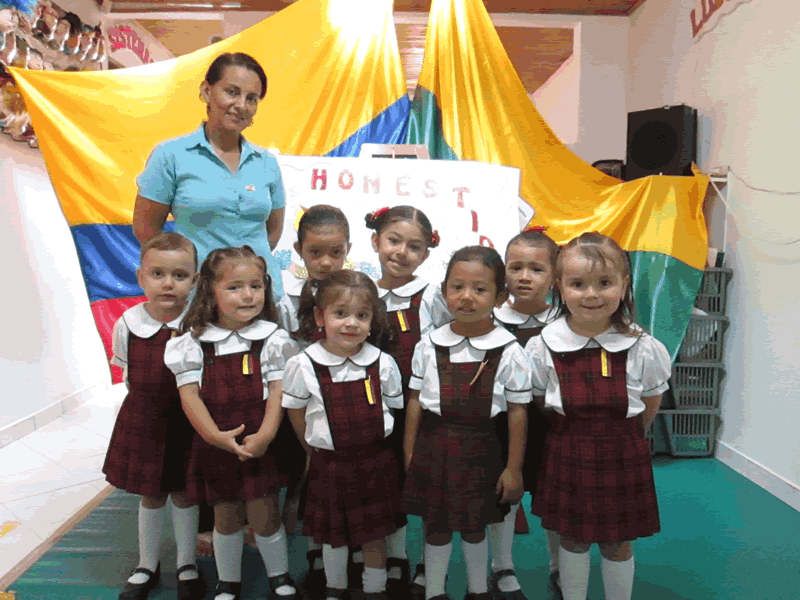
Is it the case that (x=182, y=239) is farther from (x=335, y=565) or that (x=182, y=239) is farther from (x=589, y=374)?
(x=589, y=374)

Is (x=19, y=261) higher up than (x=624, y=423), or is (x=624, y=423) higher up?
(x=19, y=261)

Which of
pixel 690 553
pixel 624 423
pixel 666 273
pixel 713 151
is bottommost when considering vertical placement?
pixel 690 553

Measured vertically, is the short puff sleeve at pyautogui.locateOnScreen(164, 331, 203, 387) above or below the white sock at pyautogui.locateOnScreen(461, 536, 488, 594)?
above

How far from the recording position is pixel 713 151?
9.48 ft

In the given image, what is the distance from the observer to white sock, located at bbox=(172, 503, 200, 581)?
1555 mm

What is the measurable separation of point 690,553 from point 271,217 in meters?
1.71

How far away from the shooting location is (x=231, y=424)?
1.40 m

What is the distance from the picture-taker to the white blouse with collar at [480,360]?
4.37ft

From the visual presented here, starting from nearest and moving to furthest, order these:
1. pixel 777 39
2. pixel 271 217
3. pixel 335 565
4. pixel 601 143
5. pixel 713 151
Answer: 1. pixel 335 565
2. pixel 271 217
3. pixel 777 39
4. pixel 713 151
5. pixel 601 143

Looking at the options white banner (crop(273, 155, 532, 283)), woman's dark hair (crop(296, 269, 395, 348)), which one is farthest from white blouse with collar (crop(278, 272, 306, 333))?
white banner (crop(273, 155, 532, 283))

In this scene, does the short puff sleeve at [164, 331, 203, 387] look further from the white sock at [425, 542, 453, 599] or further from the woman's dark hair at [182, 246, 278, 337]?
the white sock at [425, 542, 453, 599]

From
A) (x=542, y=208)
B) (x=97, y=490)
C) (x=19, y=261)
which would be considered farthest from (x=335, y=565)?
(x=19, y=261)

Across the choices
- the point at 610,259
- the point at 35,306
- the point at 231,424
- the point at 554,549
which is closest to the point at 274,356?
the point at 231,424

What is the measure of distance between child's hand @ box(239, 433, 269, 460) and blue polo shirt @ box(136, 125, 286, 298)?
1.71 feet
